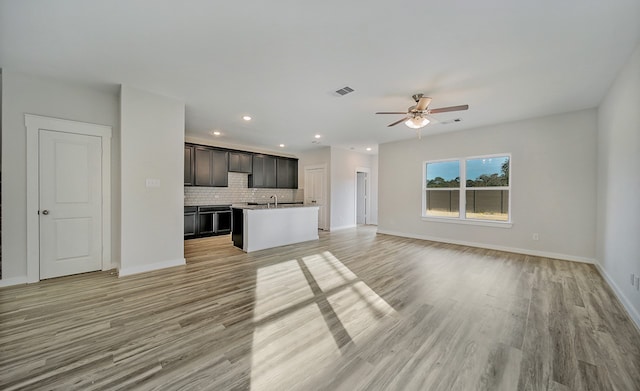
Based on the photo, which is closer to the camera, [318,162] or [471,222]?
[471,222]

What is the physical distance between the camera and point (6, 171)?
2914 mm

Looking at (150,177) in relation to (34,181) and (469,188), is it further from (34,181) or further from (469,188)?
(469,188)

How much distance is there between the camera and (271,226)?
16.9 feet

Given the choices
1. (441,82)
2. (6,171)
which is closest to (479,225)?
(441,82)

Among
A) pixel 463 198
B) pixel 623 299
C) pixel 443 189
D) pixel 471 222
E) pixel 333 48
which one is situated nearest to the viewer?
pixel 333 48

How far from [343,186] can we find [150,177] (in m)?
5.40

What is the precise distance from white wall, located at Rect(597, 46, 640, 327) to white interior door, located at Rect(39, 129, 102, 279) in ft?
21.2

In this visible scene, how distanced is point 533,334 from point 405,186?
4.62 m

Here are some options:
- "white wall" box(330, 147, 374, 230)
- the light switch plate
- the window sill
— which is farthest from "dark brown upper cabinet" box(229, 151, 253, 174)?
the window sill

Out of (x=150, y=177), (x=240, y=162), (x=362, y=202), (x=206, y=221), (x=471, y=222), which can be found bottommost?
(x=206, y=221)

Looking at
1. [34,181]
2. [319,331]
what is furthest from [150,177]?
[319,331]

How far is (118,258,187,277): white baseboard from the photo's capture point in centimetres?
331

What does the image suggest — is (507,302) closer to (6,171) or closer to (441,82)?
(441,82)

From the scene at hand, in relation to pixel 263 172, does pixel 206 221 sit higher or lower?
lower
